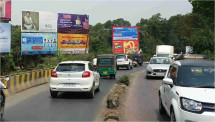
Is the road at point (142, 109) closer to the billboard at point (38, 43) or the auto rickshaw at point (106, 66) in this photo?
the auto rickshaw at point (106, 66)

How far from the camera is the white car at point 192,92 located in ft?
19.7

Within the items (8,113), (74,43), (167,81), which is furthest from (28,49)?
(167,81)

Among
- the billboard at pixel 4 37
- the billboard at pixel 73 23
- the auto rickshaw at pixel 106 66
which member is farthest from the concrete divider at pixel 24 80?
the billboard at pixel 73 23

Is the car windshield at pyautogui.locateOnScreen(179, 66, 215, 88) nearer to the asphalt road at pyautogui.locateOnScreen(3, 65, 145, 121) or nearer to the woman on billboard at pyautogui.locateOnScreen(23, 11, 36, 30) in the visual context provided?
the asphalt road at pyautogui.locateOnScreen(3, 65, 145, 121)

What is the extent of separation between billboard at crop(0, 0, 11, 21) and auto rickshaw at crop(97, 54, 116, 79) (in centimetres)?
1224

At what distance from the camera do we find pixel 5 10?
30.5 meters

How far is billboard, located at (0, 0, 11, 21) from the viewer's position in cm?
3017

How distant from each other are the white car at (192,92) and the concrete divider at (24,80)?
23.4ft

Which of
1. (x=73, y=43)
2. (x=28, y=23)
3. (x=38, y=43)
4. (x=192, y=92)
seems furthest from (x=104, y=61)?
(x=192, y=92)

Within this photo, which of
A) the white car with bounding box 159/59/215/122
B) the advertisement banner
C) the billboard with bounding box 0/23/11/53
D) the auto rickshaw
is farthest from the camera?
the advertisement banner

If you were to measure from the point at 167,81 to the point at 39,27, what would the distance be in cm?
2925

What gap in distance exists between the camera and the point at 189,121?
604 cm

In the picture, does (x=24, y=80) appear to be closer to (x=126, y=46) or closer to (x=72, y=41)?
(x=72, y=41)

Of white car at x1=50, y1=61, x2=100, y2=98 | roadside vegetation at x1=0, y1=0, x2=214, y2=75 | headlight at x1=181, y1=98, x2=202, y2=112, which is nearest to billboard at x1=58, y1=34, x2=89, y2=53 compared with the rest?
roadside vegetation at x1=0, y1=0, x2=214, y2=75
